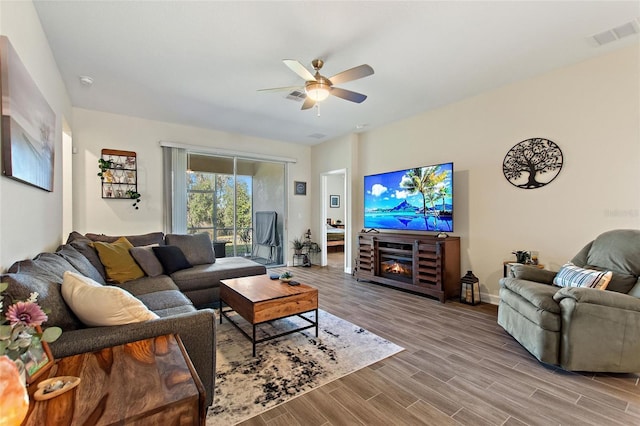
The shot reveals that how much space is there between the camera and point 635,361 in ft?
6.70

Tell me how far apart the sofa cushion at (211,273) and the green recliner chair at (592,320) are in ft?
9.65

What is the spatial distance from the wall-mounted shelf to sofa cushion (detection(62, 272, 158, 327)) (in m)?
3.67

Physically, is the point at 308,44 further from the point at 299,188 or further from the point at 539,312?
the point at 299,188

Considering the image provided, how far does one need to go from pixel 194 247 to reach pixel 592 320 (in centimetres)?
419

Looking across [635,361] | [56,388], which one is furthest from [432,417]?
[56,388]

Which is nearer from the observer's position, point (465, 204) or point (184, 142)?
point (465, 204)

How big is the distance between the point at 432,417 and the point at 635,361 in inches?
63.9

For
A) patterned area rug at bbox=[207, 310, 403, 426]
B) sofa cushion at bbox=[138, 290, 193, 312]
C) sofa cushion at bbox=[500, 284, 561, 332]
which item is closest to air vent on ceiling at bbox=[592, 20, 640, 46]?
sofa cushion at bbox=[500, 284, 561, 332]

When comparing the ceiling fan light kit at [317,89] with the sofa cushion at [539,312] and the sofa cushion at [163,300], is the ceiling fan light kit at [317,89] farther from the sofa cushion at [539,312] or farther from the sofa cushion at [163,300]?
the sofa cushion at [539,312]

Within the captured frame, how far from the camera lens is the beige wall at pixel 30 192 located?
166cm

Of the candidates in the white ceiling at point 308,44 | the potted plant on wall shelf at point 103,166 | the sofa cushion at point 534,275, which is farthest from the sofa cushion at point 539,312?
the potted plant on wall shelf at point 103,166

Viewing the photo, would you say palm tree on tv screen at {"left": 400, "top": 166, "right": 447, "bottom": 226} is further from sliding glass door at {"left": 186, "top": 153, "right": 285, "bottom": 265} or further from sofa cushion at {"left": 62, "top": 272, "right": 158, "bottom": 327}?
sofa cushion at {"left": 62, "top": 272, "right": 158, "bottom": 327}

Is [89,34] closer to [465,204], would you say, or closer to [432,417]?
→ [432,417]

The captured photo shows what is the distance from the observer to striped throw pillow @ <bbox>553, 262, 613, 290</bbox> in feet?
7.65
